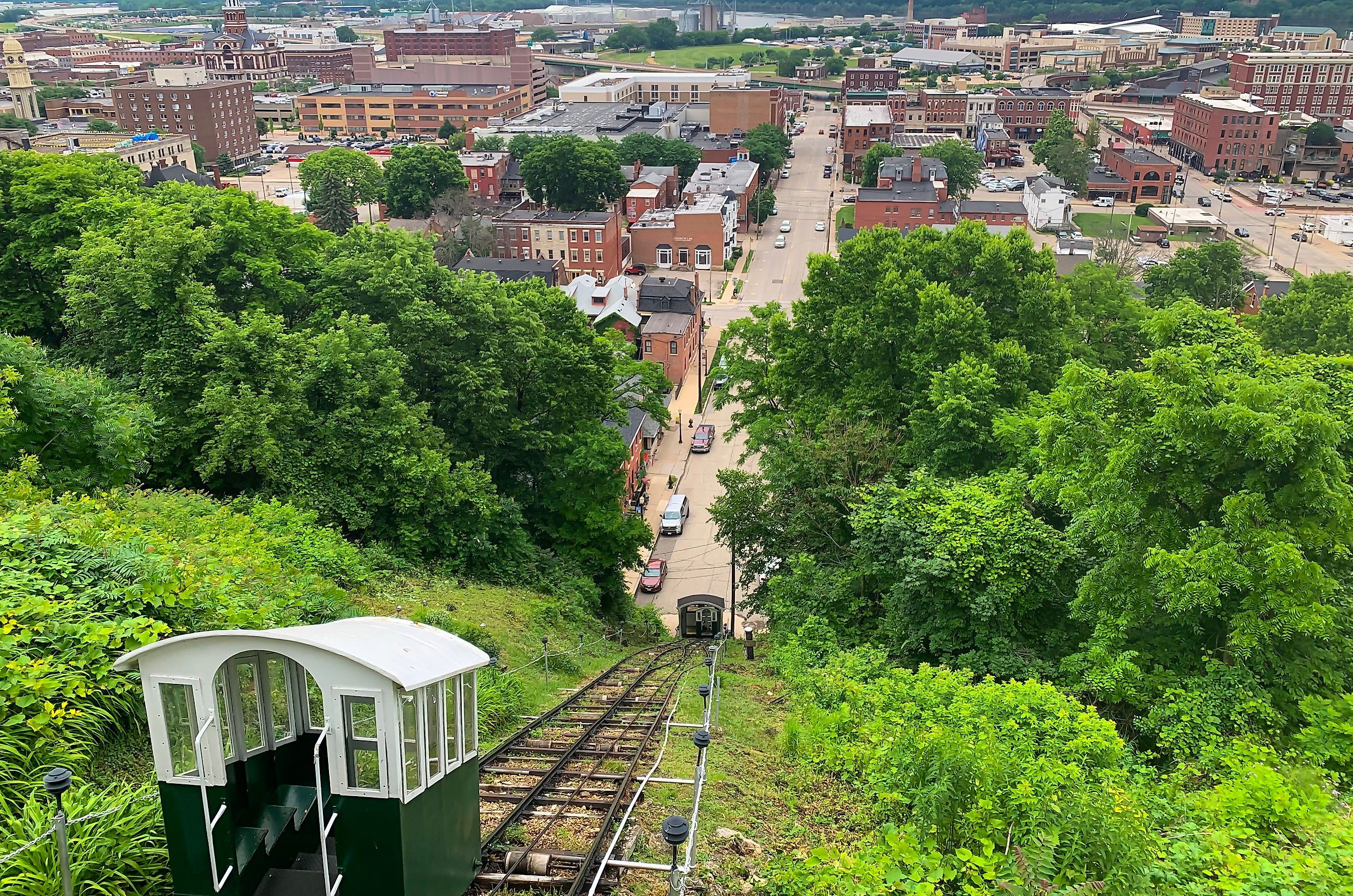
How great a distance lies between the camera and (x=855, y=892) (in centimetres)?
823

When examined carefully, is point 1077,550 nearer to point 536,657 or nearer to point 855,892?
point 536,657

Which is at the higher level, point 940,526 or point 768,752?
point 940,526

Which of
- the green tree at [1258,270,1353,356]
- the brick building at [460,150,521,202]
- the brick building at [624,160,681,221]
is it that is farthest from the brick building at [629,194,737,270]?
the green tree at [1258,270,1353,356]

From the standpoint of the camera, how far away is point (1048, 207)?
3853 inches

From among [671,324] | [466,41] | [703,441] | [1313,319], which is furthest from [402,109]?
[1313,319]

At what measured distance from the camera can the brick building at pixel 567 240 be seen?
76.8m

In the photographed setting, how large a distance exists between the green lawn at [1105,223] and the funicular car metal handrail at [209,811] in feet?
318

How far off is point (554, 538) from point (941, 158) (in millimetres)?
88415

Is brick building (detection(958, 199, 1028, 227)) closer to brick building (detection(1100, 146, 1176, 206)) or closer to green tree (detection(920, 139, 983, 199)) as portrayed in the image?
green tree (detection(920, 139, 983, 199))

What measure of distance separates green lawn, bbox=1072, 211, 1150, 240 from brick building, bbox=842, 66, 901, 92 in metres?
70.5

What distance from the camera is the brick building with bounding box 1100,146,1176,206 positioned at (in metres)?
113

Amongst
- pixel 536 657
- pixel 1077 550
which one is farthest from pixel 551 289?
pixel 1077 550

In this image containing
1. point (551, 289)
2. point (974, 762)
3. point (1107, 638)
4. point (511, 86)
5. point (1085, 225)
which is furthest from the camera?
point (511, 86)

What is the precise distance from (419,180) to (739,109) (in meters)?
53.1
